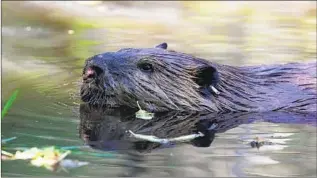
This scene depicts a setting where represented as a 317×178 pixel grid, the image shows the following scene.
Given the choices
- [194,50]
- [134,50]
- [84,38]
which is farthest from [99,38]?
[134,50]

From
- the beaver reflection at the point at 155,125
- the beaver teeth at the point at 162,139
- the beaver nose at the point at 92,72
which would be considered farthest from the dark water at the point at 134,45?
the beaver nose at the point at 92,72

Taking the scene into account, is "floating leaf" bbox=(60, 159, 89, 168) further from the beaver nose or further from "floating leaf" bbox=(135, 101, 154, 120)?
the beaver nose

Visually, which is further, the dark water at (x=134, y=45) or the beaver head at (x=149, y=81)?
the beaver head at (x=149, y=81)

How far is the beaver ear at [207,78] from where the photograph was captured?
5868 mm

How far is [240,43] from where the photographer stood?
9.48 m

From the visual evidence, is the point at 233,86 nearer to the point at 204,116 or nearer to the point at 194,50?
the point at 204,116

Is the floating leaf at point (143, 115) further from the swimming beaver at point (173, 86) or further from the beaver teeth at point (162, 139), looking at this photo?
the beaver teeth at point (162, 139)

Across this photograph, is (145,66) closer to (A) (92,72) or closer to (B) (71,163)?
(A) (92,72)

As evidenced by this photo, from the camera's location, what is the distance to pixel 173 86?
587cm

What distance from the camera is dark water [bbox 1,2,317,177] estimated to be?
14.3 ft

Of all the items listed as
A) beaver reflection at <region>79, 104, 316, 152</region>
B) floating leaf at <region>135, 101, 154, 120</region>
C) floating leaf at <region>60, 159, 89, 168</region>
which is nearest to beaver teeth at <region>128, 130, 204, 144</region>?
beaver reflection at <region>79, 104, 316, 152</region>

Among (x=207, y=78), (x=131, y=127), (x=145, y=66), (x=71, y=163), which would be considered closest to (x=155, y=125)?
(x=131, y=127)

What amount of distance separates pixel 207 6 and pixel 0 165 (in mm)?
10014

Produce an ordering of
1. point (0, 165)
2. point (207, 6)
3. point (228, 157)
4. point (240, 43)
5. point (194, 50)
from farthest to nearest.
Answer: point (207, 6) < point (240, 43) < point (194, 50) < point (228, 157) < point (0, 165)
